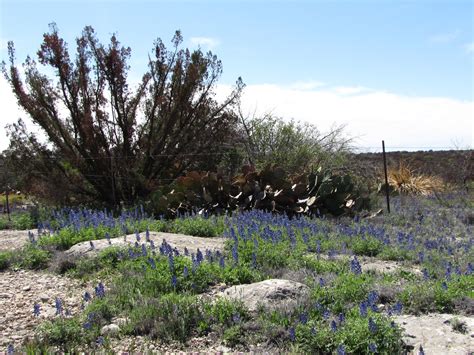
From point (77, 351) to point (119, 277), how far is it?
1.57 metres

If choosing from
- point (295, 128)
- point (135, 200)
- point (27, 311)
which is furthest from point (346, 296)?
point (295, 128)

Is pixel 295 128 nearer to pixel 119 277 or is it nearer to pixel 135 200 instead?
pixel 135 200

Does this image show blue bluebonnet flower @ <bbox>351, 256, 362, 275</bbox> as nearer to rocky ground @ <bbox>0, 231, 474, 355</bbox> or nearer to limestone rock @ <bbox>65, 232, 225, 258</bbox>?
rocky ground @ <bbox>0, 231, 474, 355</bbox>

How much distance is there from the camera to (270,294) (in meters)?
4.62

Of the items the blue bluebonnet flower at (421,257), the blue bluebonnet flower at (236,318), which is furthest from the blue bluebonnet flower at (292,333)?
the blue bluebonnet flower at (421,257)

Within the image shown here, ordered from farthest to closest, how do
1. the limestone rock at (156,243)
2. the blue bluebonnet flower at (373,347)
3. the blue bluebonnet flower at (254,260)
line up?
the limestone rock at (156,243), the blue bluebonnet flower at (254,260), the blue bluebonnet flower at (373,347)

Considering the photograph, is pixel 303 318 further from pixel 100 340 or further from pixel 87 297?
pixel 87 297

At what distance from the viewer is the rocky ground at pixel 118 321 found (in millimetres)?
3939

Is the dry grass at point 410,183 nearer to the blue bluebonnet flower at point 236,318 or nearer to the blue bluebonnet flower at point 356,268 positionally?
the blue bluebonnet flower at point 356,268

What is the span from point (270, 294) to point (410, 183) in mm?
13163

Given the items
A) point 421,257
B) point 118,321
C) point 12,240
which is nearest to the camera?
point 118,321

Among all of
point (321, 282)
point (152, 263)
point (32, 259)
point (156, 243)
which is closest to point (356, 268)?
point (321, 282)

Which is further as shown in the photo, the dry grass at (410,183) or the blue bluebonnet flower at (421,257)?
the dry grass at (410,183)

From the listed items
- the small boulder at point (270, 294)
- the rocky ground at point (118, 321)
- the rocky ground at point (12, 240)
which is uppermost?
the rocky ground at point (12, 240)
